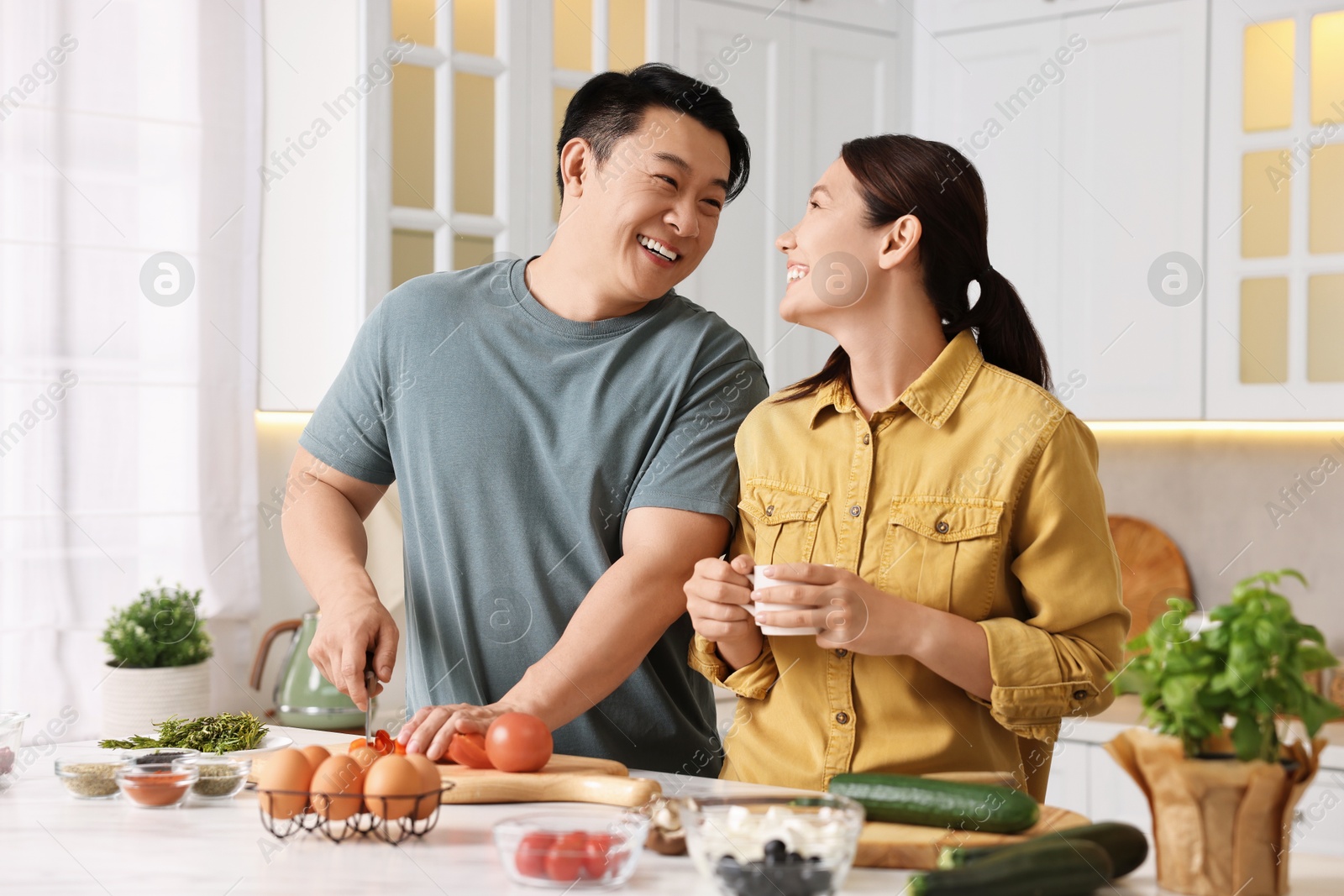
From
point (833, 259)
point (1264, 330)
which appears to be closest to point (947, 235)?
point (833, 259)

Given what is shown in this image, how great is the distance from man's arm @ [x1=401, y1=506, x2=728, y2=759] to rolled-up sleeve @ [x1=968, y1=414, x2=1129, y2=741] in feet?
1.30

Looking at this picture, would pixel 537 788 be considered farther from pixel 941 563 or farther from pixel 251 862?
pixel 941 563

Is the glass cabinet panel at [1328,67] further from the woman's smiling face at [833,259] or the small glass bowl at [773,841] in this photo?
the small glass bowl at [773,841]

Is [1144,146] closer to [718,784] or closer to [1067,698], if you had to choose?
[1067,698]

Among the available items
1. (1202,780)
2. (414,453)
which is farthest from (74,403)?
(1202,780)

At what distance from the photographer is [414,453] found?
187 centimetres

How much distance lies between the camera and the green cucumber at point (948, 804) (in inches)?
45.5

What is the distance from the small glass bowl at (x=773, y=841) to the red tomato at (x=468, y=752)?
0.43 m

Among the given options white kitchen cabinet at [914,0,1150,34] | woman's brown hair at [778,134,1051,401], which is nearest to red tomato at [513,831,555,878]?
woman's brown hair at [778,134,1051,401]

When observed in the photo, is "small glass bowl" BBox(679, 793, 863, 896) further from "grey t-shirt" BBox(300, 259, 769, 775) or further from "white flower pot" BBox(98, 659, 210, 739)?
"white flower pot" BBox(98, 659, 210, 739)

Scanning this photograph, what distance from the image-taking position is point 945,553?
1.52m

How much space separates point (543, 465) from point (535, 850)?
0.80 metres

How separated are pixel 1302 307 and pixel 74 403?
2.91m

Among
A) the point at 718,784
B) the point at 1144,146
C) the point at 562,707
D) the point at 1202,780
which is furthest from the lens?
the point at 1144,146
